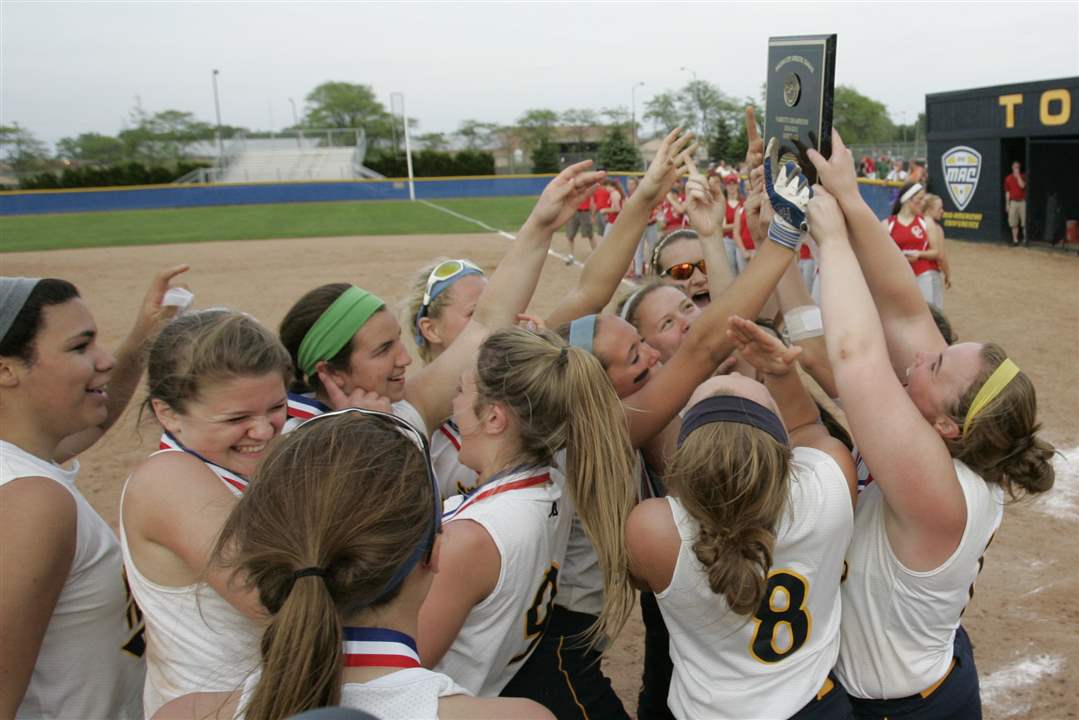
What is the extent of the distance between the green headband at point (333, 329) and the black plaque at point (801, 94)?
63.6 inches

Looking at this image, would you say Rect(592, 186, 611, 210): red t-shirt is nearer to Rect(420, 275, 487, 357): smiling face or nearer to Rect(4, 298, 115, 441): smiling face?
Rect(420, 275, 487, 357): smiling face

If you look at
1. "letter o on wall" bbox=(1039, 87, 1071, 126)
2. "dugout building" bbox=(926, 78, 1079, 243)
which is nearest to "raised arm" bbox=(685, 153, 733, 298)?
"dugout building" bbox=(926, 78, 1079, 243)

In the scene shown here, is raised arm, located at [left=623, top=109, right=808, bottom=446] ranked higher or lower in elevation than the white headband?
lower

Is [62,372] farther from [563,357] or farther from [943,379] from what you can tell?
[943,379]

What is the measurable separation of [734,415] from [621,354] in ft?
2.94

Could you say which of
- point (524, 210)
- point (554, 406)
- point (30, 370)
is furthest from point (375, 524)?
point (524, 210)

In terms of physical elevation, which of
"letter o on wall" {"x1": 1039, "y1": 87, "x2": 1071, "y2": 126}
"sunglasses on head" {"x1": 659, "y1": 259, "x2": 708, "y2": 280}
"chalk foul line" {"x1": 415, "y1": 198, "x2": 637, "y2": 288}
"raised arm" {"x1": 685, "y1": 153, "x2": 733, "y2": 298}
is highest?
"letter o on wall" {"x1": 1039, "y1": 87, "x2": 1071, "y2": 126}

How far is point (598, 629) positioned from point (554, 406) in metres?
0.77

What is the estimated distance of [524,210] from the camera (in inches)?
1436

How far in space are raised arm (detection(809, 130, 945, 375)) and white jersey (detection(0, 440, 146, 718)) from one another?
2.43 m

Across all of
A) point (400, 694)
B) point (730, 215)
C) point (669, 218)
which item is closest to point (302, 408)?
point (400, 694)

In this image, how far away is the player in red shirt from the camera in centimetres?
1891

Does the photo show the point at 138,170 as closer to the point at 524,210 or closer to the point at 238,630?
the point at 524,210

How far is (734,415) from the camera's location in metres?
2.13
